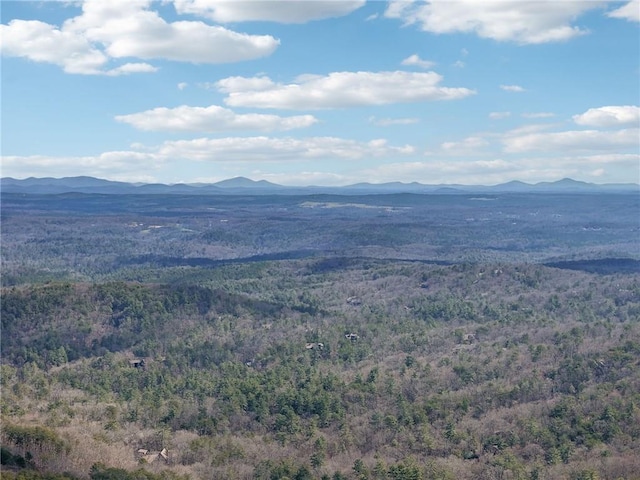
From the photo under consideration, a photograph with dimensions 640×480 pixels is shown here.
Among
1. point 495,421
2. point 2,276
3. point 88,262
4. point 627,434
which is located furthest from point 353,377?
point 88,262

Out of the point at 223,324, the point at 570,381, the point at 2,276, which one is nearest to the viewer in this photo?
the point at 570,381

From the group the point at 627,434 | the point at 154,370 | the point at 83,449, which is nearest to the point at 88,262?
the point at 154,370

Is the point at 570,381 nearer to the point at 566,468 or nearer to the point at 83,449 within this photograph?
the point at 566,468

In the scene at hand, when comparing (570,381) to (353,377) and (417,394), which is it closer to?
(417,394)

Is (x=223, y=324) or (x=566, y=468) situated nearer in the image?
(x=566, y=468)

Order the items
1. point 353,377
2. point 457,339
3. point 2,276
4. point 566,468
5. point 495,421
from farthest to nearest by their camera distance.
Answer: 1. point 2,276
2. point 457,339
3. point 353,377
4. point 495,421
5. point 566,468

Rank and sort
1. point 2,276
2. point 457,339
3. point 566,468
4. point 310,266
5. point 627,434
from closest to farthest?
point 566,468 < point 627,434 < point 457,339 < point 2,276 < point 310,266

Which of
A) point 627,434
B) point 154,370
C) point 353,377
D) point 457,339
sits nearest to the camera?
point 627,434

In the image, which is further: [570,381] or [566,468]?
[570,381]
